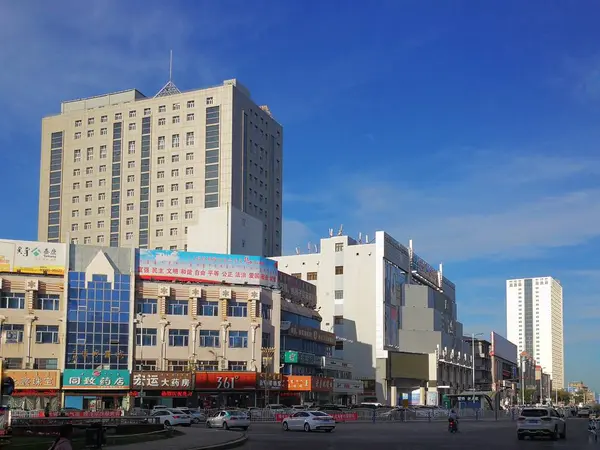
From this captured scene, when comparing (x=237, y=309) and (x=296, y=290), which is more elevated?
(x=296, y=290)

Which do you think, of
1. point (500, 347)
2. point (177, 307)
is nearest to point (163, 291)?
point (177, 307)

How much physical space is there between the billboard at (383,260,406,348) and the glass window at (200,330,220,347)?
143ft

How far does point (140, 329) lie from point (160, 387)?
6.25m

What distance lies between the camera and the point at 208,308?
84.4m

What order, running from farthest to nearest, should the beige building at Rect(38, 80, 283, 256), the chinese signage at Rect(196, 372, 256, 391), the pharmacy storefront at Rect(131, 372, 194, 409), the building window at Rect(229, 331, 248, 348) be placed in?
1. the beige building at Rect(38, 80, 283, 256)
2. the building window at Rect(229, 331, 248, 348)
3. the chinese signage at Rect(196, 372, 256, 391)
4. the pharmacy storefront at Rect(131, 372, 194, 409)

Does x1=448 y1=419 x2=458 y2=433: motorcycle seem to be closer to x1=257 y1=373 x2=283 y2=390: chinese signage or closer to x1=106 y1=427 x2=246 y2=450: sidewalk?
x1=106 y1=427 x2=246 y2=450: sidewalk

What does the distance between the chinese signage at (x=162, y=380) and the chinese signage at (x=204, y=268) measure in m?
10.2

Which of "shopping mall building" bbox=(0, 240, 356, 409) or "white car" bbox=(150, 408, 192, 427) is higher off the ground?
"shopping mall building" bbox=(0, 240, 356, 409)

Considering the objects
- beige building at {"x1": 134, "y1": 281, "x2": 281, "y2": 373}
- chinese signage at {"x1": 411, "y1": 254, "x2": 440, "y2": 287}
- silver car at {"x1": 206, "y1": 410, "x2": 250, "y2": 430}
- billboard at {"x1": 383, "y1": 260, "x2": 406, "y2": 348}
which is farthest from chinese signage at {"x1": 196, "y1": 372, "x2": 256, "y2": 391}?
chinese signage at {"x1": 411, "y1": 254, "x2": 440, "y2": 287}

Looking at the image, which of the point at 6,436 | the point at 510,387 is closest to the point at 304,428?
the point at 6,436

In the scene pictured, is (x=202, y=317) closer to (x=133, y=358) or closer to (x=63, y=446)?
(x=133, y=358)

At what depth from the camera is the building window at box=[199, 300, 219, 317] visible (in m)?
84.0

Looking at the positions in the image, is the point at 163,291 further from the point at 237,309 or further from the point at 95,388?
the point at 95,388

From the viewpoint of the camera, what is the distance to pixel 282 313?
91.9m
